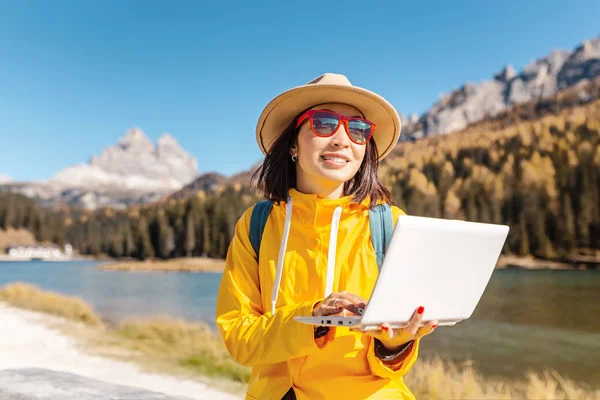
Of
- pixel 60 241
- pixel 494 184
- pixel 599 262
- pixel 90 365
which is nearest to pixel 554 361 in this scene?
pixel 90 365

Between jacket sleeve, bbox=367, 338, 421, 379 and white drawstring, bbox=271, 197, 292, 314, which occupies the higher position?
white drawstring, bbox=271, 197, 292, 314

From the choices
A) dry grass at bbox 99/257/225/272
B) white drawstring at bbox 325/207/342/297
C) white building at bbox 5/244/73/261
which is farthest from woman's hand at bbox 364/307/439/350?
white building at bbox 5/244/73/261

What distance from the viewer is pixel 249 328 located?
1725 mm

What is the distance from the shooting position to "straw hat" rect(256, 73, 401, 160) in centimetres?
195

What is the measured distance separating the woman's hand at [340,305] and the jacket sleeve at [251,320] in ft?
0.18

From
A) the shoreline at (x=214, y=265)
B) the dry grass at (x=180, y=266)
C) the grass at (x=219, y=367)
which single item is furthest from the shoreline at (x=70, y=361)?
the dry grass at (x=180, y=266)

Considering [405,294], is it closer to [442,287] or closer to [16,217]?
[442,287]

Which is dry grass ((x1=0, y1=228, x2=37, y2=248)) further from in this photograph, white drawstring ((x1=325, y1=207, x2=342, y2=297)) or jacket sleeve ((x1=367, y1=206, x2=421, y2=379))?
jacket sleeve ((x1=367, y1=206, x2=421, y2=379))

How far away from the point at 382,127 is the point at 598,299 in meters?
22.0

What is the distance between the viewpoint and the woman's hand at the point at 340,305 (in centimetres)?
146

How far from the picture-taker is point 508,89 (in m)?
183

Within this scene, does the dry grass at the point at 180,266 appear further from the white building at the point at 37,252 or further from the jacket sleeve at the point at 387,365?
the jacket sleeve at the point at 387,365

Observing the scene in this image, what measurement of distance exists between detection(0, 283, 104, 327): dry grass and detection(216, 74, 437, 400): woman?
38.0 feet

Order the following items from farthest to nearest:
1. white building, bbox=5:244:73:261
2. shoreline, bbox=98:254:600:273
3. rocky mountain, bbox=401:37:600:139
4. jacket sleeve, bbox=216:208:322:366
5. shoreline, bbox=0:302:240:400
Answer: rocky mountain, bbox=401:37:600:139, white building, bbox=5:244:73:261, shoreline, bbox=98:254:600:273, shoreline, bbox=0:302:240:400, jacket sleeve, bbox=216:208:322:366
